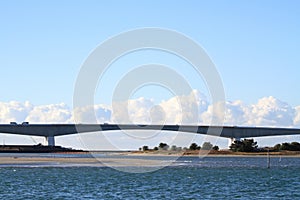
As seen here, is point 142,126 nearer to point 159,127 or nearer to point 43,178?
point 159,127

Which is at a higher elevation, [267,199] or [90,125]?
[90,125]

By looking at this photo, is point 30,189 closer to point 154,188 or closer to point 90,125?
point 154,188

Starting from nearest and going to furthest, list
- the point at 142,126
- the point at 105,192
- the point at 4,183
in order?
the point at 105,192 < the point at 4,183 < the point at 142,126

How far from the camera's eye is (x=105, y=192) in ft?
230

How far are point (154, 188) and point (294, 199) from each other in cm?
1615

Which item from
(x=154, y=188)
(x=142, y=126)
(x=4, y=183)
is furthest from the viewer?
(x=142, y=126)

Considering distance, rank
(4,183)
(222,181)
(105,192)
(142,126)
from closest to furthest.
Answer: (105,192) → (4,183) → (222,181) → (142,126)

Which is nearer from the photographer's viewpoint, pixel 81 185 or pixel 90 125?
pixel 81 185

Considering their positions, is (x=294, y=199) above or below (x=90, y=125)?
below

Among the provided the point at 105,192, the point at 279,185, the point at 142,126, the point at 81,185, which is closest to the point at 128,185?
the point at 81,185

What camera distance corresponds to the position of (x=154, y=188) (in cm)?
7575

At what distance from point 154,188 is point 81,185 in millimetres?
8093

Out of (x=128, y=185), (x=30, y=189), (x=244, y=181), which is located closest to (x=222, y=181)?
(x=244, y=181)

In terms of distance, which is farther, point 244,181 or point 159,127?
point 159,127
